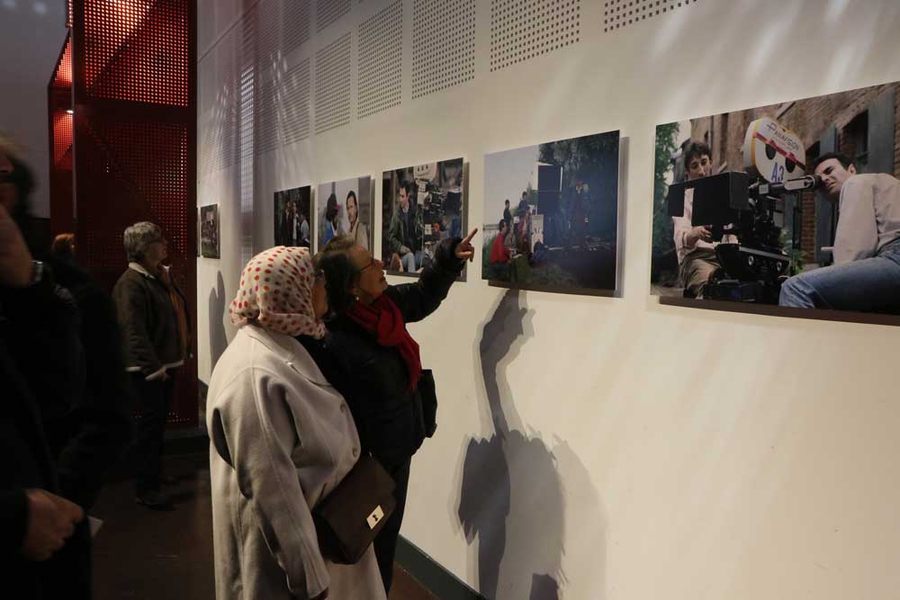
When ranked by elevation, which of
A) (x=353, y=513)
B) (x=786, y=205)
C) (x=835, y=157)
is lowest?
(x=353, y=513)

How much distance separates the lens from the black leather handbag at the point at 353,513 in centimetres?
202

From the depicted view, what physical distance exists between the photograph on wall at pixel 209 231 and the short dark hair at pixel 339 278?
5.37 m

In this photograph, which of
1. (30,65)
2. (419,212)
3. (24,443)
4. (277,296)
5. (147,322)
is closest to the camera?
(24,443)

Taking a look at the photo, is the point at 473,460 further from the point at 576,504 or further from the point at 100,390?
the point at 100,390

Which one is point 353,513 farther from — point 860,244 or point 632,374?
point 860,244

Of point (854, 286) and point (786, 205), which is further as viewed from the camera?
point (786, 205)

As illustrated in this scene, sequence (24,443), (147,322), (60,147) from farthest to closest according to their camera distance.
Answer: (60,147) → (147,322) → (24,443)

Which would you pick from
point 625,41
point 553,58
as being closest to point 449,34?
point 553,58

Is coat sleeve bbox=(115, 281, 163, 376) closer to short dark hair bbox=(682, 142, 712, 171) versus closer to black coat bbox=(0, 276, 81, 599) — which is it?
black coat bbox=(0, 276, 81, 599)

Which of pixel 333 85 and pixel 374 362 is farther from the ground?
pixel 333 85

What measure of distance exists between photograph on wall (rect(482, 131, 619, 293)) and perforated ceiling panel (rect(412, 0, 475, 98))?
56cm

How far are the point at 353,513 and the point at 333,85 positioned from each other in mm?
3307

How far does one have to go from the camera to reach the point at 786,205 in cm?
184

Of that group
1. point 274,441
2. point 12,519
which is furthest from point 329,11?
point 12,519
